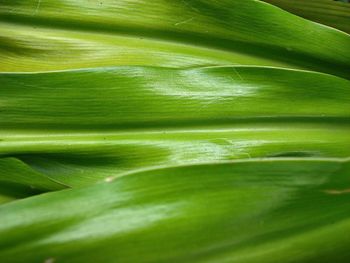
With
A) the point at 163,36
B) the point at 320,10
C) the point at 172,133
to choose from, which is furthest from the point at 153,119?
the point at 320,10

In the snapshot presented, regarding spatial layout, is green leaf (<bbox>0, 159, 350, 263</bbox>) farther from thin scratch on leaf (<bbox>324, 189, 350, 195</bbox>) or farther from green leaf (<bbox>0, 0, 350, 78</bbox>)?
green leaf (<bbox>0, 0, 350, 78</bbox>)

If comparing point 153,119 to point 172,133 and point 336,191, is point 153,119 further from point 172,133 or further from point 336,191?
point 336,191

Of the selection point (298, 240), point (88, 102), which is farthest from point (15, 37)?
point (298, 240)

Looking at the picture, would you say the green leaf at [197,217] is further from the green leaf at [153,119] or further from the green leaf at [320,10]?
the green leaf at [320,10]

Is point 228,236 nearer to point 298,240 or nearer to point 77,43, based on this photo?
point 298,240

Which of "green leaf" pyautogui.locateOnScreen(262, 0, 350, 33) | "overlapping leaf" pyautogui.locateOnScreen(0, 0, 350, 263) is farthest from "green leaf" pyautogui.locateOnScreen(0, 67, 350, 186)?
"green leaf" pyautogui.locateOnScreen(262, 0, 350, 33)

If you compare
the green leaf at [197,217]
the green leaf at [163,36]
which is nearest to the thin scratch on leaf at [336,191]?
the green leaf at [197,217]
